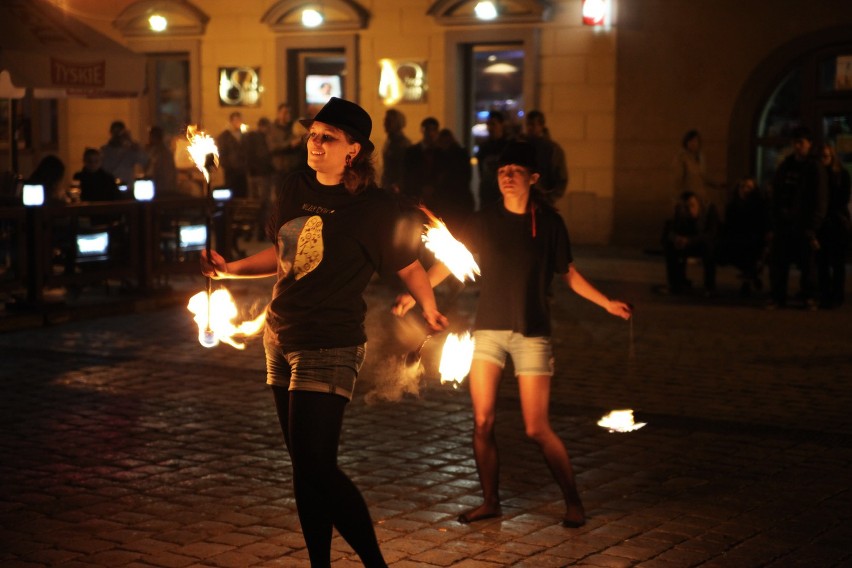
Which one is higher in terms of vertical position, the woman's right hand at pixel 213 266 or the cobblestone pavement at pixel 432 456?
the woman's right hand at pixel 213 266

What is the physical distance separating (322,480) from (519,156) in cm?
213

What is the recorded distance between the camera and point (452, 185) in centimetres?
1512

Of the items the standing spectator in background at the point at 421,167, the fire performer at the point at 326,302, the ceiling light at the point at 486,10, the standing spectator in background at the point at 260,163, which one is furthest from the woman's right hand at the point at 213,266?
the ceiling light at the point at 486,10

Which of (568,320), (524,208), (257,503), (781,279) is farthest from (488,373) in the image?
(781,279)

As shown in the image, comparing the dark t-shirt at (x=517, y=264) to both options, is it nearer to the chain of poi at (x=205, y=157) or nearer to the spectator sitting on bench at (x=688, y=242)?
the chain of poi at (x=205, y=157)

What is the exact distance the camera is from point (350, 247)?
5059mm

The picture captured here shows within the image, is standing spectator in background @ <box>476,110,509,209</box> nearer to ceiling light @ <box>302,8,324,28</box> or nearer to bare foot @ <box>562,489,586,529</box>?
ceiling light @ <box>302,8,324,28</box>

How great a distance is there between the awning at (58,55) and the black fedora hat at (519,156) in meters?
9.09

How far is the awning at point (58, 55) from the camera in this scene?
14367 mm

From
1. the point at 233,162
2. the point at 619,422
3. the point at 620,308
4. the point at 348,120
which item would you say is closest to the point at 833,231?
the point at 619,422

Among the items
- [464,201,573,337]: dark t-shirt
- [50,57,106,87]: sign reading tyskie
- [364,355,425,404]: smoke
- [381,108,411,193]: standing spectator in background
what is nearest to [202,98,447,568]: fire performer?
[464,201,573,337]: dark t-shirt

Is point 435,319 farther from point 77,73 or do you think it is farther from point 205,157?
point 77,73

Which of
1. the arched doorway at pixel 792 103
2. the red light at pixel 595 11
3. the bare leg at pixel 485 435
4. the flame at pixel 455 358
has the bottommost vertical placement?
the bare leg at pixel 485 435

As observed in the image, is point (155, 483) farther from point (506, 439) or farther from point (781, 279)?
point (781, 279)
